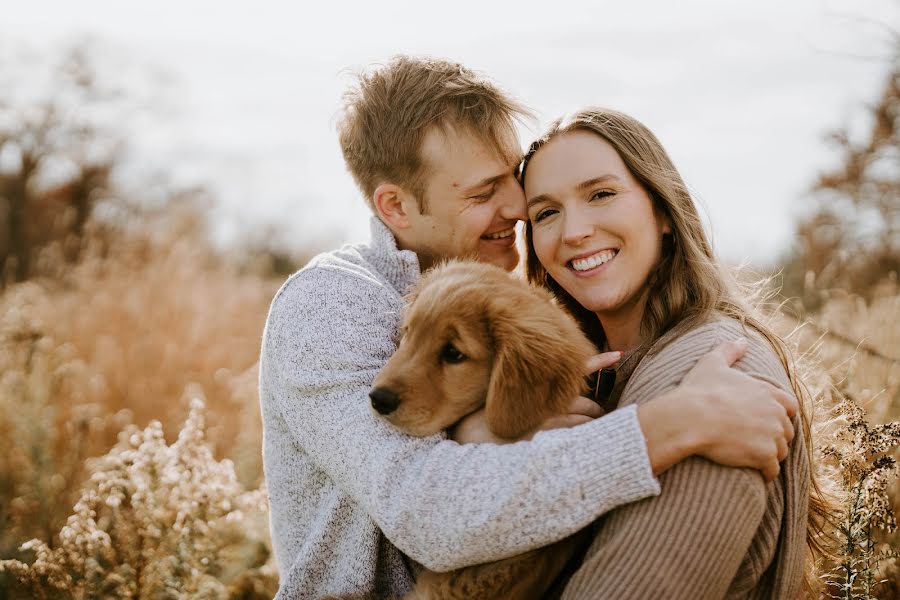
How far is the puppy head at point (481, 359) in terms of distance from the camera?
2.25 metres

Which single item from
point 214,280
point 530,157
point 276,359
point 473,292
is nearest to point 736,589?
point 473,292

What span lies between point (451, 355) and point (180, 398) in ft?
11.7

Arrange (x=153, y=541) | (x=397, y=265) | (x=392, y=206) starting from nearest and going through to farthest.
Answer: (x=397, y=265)
(x=392, y=206)
(x=153, y=541)

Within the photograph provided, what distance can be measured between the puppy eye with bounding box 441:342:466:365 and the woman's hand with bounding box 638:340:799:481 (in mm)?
761

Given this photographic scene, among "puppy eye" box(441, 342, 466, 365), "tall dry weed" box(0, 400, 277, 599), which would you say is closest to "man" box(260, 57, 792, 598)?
"puppy eye" box(441, 342, 466, 365)

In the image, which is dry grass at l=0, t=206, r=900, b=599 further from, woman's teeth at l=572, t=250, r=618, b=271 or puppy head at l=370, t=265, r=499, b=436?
puppy head at l=370, t=265, r=499, b=436

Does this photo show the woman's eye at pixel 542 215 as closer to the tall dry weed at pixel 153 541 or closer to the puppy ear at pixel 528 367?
the puppy ear at pixel 528 367

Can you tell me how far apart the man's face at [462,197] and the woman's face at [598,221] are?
→ 214 mm

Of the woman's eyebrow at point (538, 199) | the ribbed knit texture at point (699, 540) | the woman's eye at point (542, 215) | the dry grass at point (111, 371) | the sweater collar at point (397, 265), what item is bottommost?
the dry grass at point (111, 371)

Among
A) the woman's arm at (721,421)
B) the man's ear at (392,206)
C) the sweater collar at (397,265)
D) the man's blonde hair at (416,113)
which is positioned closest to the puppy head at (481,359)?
the sweater collar at (397,265)

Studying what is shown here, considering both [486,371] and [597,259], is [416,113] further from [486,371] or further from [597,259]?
[486,371]

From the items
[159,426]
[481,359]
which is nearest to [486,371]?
[481,359]

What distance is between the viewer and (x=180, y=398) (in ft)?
17.7

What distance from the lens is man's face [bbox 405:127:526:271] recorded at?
9.88ft
